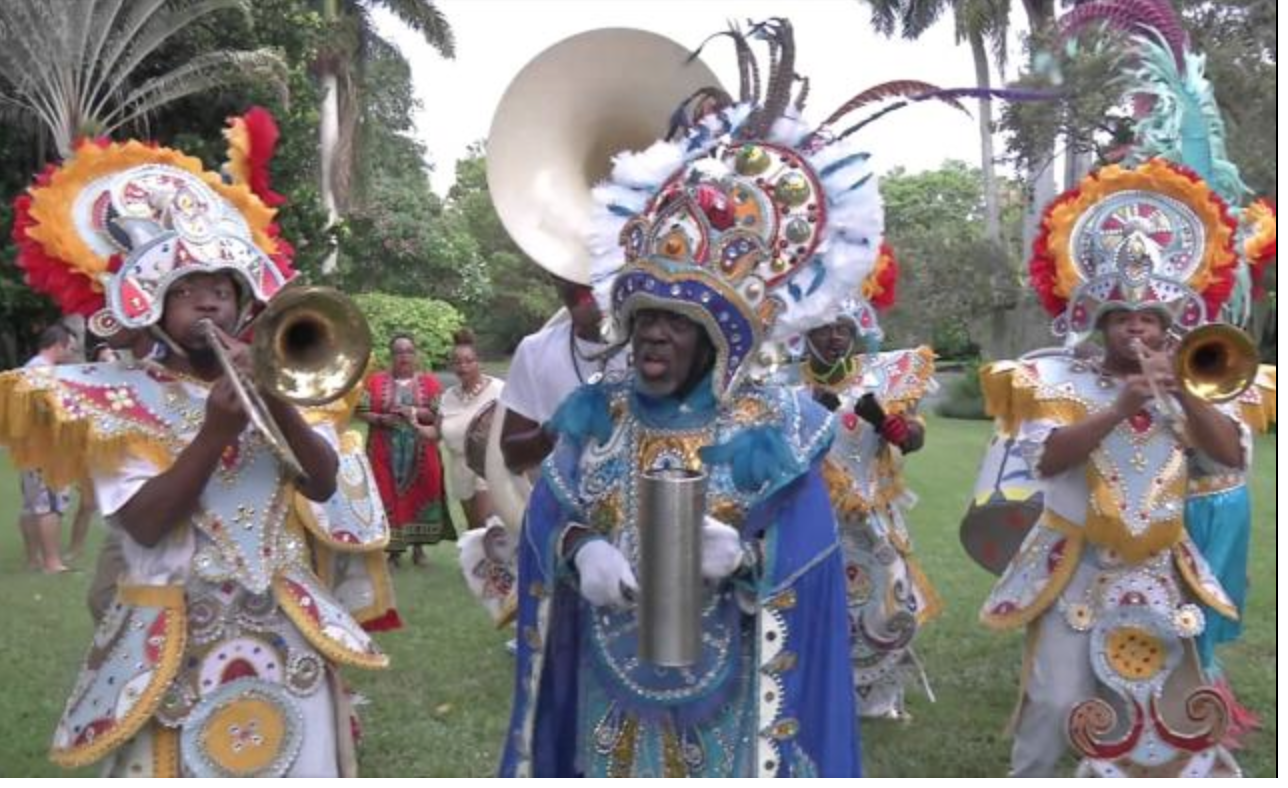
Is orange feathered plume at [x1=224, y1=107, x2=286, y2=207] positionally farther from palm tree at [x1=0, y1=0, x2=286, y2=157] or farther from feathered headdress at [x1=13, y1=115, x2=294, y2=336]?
palm tree at [x1=0, y1=0, x2=286, y2=157]

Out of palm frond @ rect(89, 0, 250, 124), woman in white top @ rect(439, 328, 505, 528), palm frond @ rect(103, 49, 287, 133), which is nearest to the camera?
woman in white top @ rect(439, 328, 505, 528)

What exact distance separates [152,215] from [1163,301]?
3204 millimetres

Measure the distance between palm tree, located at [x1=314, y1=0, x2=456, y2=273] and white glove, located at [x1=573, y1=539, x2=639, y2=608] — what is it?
25269 mm

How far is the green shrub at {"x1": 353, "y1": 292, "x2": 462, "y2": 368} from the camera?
26.7m

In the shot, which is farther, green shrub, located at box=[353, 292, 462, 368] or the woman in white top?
green shrub, located at box=[353, 292, 462, 368]

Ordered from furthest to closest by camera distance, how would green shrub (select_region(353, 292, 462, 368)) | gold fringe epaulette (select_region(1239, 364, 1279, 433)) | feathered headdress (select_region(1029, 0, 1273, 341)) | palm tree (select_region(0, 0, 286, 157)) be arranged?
green shrub (select_region(353, 292, 462, 368))
palm tree (select_region(0, 0, 286, 157))
gold fringe epaulette (select_region(1239, 364, 1279, 433))
feathered headdress (select_region(1029, 0, 1273, 341))

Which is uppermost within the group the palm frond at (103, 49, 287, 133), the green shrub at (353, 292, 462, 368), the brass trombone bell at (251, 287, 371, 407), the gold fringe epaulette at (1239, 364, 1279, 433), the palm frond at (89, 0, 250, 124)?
the palm frond at (89, 0, 250, 124)

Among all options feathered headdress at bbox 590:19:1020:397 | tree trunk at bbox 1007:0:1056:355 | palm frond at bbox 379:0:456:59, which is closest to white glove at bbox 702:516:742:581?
feathered headdress at bbox 590:19:1020:397

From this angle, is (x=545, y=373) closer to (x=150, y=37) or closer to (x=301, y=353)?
(x=301, y=353)

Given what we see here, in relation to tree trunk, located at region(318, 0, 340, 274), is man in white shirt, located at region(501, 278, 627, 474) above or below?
below

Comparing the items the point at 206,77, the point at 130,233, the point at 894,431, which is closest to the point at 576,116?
the point at 130,233

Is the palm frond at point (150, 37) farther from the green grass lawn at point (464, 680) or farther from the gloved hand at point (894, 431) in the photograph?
the gloved hand at point (894, 431)

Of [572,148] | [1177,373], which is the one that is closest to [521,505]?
[572,148]

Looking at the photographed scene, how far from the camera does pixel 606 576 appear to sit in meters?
3.36
